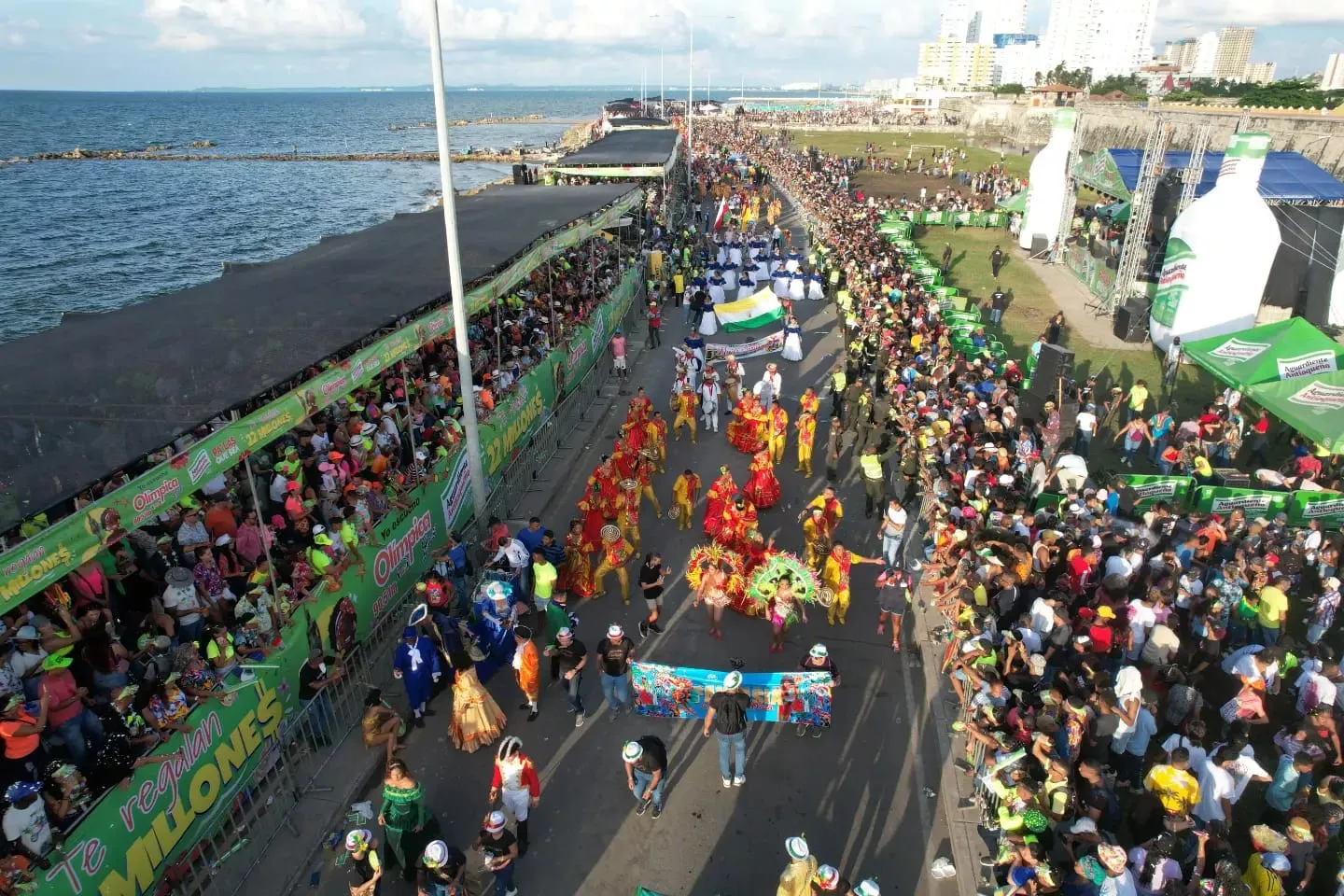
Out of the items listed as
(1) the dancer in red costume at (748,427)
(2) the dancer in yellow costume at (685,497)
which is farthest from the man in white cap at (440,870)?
(1) the dancer in red costume at (748,427)

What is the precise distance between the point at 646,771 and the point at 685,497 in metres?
5.43

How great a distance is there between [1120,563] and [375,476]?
950 cm

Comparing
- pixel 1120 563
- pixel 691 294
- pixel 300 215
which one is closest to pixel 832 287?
pixel 691 294

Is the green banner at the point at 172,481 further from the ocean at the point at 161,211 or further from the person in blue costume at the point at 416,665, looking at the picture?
the ocean at the point at 161,211

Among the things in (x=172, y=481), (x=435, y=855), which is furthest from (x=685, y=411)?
(x=435, y=855)

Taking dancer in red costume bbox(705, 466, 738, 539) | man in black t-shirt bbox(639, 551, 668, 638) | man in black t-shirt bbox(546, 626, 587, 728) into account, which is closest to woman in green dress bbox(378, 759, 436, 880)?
man in black t-shirt bbox(546, 626, 587, 728)

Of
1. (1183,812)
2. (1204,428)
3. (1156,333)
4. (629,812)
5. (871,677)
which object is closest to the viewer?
(1183,812)

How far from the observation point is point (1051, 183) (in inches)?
1342

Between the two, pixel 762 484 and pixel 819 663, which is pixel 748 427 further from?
pixel 819 663

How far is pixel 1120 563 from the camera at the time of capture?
9.59 metres

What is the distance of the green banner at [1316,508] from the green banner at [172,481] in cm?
1316

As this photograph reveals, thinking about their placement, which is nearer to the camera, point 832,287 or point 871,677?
point 871,677

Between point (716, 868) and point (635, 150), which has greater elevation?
point (635, 150)

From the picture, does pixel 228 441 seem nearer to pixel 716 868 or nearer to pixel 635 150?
pixel 716 868
